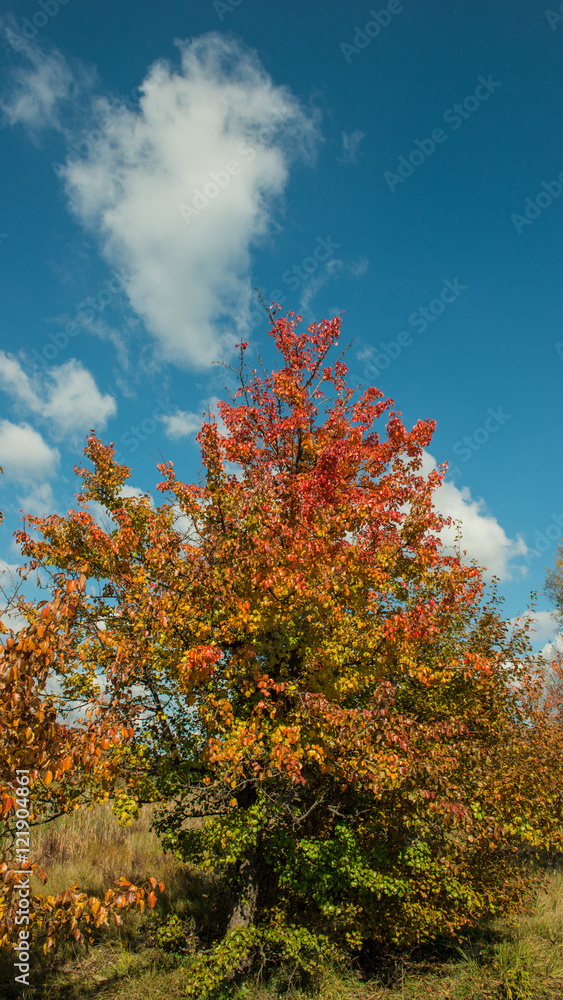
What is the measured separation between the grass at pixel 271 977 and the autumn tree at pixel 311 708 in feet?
1.94

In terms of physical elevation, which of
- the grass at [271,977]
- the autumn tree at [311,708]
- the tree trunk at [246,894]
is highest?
the autumn tree at [311,708]

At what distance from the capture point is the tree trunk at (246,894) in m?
9.11

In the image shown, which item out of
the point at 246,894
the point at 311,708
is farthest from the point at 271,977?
the point at 311,708

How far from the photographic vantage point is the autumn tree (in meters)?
7.36

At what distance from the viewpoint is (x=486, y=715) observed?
384 inches

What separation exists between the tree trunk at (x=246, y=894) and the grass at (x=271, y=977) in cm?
80

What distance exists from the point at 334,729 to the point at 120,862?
34.5 feet

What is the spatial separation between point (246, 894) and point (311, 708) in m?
4.61

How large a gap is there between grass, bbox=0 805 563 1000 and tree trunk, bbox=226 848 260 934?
795 millimetres

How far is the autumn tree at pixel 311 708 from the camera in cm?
736

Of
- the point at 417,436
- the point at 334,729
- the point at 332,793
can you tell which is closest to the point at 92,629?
the point at 334,729

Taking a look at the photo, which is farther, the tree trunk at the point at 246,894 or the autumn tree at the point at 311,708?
the tree trunk at the point at 246,894

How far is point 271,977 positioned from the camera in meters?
8.86

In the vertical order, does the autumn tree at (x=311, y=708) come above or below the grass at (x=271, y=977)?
above
